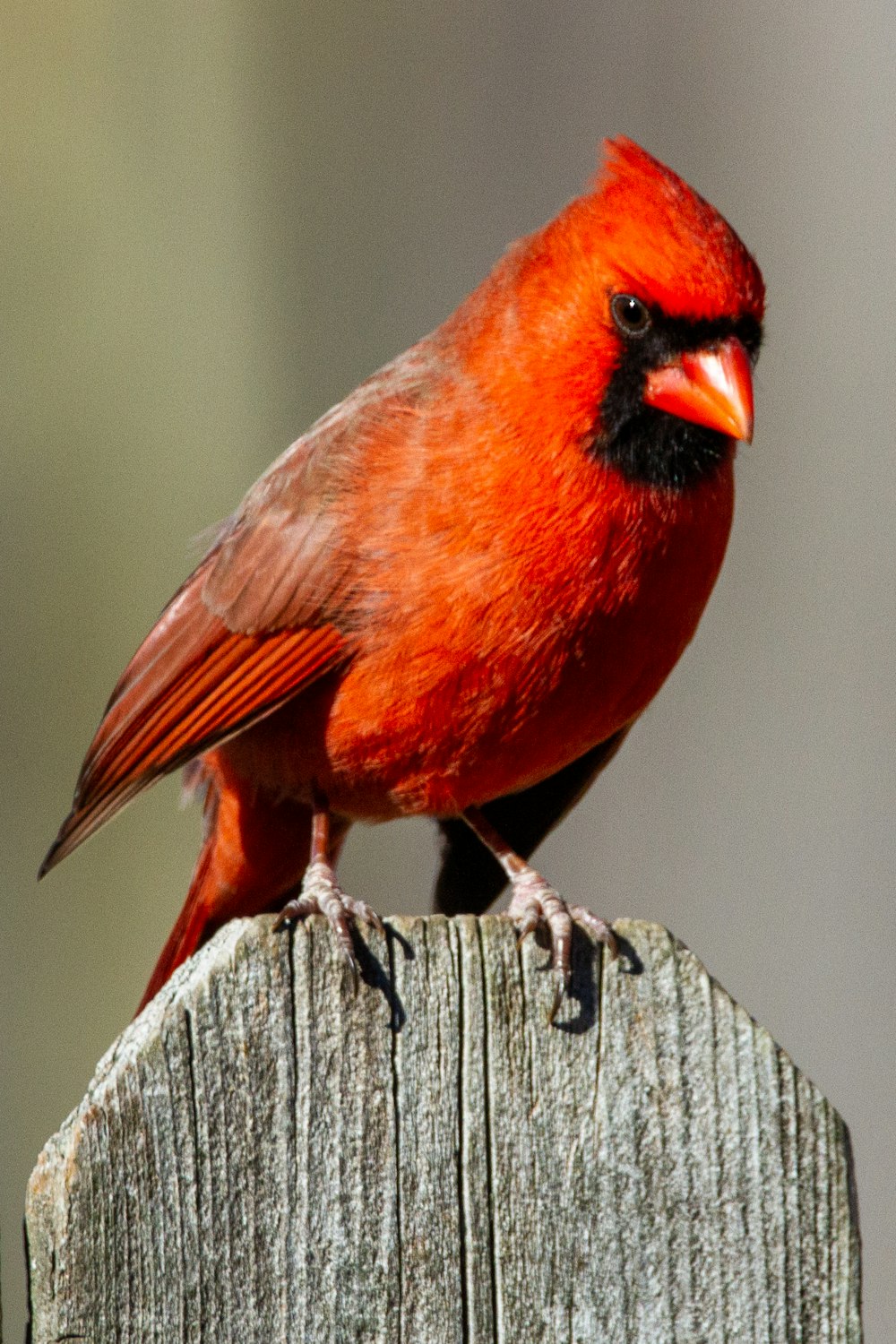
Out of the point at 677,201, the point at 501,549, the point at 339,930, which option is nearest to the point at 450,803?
the point at 501,549

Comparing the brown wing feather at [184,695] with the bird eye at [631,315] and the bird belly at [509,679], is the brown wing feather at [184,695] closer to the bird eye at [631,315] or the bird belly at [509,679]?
the bird belly at [509,679]

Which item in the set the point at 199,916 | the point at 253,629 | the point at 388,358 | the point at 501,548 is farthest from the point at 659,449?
the point at 388,358

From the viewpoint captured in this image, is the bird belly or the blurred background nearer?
the bird belly

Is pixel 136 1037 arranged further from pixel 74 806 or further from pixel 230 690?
pixel 74 806

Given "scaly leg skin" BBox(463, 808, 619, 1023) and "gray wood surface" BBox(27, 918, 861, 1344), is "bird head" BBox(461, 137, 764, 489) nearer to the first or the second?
"scaly leg skin" BBox(463, 808, 619, 1023)

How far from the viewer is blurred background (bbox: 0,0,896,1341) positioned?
3377 mm

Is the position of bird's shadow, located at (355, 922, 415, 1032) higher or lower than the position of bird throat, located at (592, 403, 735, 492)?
lower

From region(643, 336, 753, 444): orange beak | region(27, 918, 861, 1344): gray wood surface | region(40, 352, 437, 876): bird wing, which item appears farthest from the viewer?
region(40, 352, 437, 876): bird wing

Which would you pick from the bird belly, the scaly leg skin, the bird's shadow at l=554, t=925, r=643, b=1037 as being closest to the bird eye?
the bird belly

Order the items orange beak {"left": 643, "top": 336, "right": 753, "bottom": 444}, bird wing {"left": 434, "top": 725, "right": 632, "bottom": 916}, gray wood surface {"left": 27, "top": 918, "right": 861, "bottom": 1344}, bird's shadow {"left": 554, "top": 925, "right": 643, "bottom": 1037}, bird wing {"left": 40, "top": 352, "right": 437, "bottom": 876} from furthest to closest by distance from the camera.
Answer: bird wing {"left": 434, "top": 725, "right": 632, "bottom": 916} < bird wing {"left": 40, "top": 352, "right": 437, "bottom": 876} < orange beak {"left": 643, "top": 336, "right": 753, "bottom": 444} < bird's shadow {"left": 554, "top": 925, "right": 643, "bottom": 1037} < gray wood surface {"left": 27, "top": 918, "right": 861, "bottom": 1344}

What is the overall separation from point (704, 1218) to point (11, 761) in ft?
9.46

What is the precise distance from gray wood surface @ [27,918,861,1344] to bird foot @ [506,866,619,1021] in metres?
0.02

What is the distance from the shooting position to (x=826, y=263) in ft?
11.2

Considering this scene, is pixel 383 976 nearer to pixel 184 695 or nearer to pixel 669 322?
pixel 669 322
